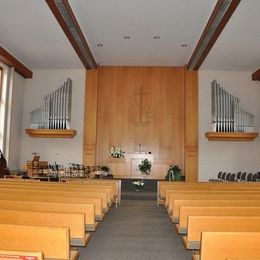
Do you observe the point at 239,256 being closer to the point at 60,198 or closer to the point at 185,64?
the point at 60,198

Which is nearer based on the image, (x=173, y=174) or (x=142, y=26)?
(x=142, y=26)

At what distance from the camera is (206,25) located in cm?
806

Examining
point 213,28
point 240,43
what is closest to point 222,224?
point 213,28

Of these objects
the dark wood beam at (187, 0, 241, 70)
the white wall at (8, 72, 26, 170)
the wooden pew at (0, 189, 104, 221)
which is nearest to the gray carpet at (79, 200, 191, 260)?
the wooden pew at (0, 189, 104, 221)

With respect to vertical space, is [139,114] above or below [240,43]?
below

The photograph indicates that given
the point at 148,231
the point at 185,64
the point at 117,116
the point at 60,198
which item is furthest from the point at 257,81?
the point at 60,198

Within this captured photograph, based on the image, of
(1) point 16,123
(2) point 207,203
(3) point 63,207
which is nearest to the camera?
(3) point 63,207

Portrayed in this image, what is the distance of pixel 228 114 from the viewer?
→ 10.8m

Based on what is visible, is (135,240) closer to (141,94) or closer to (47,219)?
(47,219)

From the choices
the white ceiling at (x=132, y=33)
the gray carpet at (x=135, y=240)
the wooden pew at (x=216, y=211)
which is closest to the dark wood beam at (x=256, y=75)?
the white ceiling at (x=132, y=33)

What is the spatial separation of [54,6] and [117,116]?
5.30m

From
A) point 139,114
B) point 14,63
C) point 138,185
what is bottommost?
point 138,185

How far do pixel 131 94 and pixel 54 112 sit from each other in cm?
277

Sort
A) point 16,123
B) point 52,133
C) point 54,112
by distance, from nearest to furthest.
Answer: point 52,133, point 16,123, point 54,112
